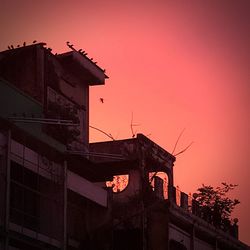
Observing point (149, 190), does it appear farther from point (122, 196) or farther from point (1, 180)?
point (1, 180)

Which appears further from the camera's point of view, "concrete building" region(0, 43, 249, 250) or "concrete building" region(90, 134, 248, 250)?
"concrete building" region(90, 134, 248, 250)

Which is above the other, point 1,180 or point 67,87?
point 67,87

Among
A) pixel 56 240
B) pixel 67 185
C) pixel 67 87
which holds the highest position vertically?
pixel 67 87

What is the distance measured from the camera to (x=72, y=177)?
37531 mm

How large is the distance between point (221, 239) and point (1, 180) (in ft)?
66.2

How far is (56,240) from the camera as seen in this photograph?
1401 inches

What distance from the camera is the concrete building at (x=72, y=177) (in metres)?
33.8

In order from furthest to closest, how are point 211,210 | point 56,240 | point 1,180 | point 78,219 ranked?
point 211,210
point 78,219
point 56,240
point 1,180

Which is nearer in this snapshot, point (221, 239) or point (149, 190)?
point (149, 190)

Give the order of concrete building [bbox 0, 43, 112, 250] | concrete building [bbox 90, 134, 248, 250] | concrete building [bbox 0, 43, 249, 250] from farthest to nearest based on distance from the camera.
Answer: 1. concrete building [bbox 90, 134, 248, 250]
2. concrete building [bbox 0, 43, 249, 250]
3. concrete building [bbox 0, 43, 112, 250]

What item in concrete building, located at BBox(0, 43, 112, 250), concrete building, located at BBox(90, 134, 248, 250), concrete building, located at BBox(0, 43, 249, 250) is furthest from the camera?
concrete building, located at BBox(90, 134, 248, 250)

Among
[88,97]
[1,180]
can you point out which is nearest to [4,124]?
[1,180]

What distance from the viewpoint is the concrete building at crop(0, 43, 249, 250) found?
33812 millimetres

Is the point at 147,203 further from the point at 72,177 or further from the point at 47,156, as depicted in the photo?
the point at 47,156
